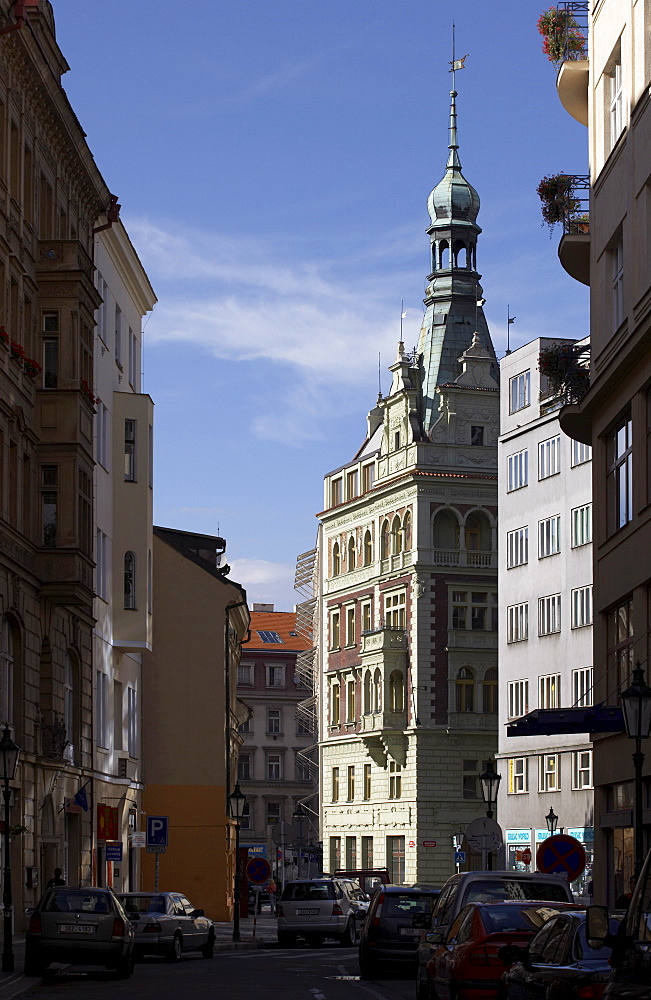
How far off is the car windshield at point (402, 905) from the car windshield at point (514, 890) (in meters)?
8.47

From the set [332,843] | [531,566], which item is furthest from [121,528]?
[332,843]

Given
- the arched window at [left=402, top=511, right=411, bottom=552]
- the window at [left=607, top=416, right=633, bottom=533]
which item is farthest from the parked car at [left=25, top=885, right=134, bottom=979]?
the arched window at [left=402, top=511, right=411, bottom=552]

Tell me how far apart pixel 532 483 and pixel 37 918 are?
50.2 meters

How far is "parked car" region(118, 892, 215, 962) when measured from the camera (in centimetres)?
3578

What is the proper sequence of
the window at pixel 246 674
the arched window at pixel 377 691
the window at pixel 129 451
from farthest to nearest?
the window at pixel 246 674 → the arched window at pixel 377 691 → the window at pixel 129 451

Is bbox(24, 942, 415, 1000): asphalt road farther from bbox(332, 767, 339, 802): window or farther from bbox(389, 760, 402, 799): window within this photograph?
bbox(332, 767, 339, 802): window

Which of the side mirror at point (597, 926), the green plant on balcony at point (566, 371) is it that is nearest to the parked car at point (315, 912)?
the green plant on balcony at point (566, 371)

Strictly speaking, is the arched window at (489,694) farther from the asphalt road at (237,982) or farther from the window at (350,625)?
the asphalt road at (237,982)

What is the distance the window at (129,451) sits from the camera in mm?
54500

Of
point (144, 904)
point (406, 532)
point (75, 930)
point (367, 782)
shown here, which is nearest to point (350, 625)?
point (367, 782)

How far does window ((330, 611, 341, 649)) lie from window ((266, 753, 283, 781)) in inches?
1208

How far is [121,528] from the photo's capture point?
54.1 metres

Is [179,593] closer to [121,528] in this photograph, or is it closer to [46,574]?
[121,528]

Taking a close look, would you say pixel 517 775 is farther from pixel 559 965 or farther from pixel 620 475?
pixel 559 965
